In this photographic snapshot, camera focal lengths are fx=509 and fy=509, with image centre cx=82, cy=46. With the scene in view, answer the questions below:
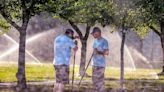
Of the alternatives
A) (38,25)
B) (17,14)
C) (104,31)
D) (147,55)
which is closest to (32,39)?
(38,25)

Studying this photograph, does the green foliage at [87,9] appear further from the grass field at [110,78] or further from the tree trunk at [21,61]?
the grass field at [110,78]

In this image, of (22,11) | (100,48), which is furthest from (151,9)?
(22,11)

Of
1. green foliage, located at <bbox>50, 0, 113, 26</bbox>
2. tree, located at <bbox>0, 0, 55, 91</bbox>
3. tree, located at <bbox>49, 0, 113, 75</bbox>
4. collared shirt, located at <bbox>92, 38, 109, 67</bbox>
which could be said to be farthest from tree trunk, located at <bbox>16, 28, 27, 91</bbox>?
collared shirt, located at <bbox>92, 38, 109, 67</bbox>

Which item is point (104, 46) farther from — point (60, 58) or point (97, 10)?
point (97, 10)

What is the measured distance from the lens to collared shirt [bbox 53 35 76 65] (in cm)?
1538

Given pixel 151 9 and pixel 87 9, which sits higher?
pixel 87 9

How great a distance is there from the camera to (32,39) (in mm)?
66438

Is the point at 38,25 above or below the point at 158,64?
above

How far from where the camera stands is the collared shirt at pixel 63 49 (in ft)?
50.4

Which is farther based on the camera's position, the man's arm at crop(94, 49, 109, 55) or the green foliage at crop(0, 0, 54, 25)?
the green foliage at crop(0, 0, 54, 25)

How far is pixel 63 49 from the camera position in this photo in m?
15.4

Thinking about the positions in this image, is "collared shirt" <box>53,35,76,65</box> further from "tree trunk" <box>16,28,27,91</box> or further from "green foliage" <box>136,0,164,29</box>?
"tree trunk" <box>16,28,27,91</box>

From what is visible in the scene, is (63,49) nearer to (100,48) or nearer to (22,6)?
(100,48)

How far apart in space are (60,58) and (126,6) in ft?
19.6
